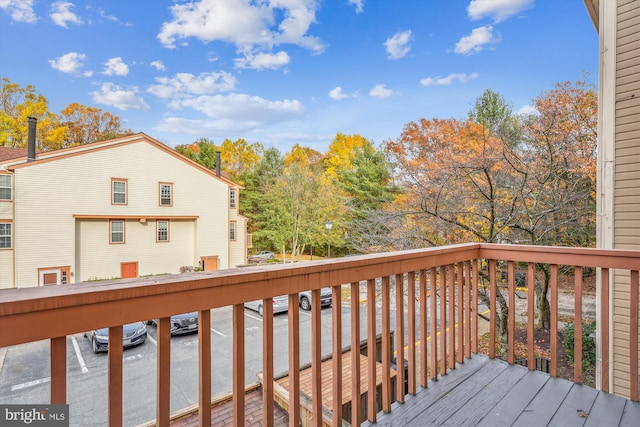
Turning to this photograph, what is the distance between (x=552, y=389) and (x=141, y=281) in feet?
6.53

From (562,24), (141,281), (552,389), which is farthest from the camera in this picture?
(562,24)

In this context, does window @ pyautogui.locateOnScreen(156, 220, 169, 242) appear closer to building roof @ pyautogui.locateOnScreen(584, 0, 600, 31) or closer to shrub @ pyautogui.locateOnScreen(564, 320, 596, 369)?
shrub @ pyautogui.locateOnScreen(564, 320, 596, 369)

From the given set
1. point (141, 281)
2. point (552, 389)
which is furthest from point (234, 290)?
point (552, 389)

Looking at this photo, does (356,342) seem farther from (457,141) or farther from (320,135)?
(320,135)

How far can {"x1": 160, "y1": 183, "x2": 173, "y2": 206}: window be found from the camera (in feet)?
39.3

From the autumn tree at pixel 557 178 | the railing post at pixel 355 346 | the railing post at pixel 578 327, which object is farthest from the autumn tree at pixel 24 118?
the autumn tree at pixel 557 178

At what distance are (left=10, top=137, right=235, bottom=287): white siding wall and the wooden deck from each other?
1201cm

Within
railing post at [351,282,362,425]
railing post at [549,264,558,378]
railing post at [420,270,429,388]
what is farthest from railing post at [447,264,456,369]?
railing post at [351,282,362,425]

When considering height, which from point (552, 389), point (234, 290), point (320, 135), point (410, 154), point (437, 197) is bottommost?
point (552, 389)

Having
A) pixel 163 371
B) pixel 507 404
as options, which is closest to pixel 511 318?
pixel 507 404

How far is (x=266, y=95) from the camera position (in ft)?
54.1

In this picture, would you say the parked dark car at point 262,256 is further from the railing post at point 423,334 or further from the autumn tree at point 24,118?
the railing post at point 423,334

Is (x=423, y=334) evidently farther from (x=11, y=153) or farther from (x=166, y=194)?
(x=11, y=153)

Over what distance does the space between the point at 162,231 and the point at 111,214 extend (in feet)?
5.78
